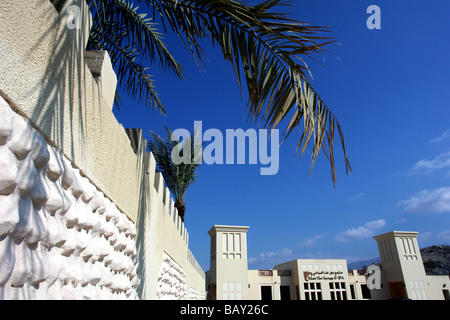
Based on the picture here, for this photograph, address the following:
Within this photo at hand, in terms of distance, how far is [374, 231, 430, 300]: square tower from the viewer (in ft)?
96.5

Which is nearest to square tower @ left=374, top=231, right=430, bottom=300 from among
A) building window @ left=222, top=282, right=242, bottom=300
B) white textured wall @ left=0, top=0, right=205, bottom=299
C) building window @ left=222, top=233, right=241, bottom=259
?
building window @ left=222, top=233, right=241, bottom=259

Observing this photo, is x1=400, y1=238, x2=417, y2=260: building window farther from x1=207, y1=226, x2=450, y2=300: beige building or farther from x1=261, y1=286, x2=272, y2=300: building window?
x1=261, y1=286, x2=272, y2=300: building window

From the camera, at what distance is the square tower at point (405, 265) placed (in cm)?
2941

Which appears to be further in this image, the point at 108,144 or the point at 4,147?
the point at 108,144

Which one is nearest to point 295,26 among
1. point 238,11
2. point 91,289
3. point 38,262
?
point 238,11

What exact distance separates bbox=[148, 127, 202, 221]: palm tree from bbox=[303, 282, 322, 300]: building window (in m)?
19.0

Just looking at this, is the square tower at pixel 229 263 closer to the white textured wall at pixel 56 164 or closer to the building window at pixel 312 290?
the building window at pixel 312 290

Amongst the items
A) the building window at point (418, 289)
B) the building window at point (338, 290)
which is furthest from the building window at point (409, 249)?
the building window at point (338, 290)

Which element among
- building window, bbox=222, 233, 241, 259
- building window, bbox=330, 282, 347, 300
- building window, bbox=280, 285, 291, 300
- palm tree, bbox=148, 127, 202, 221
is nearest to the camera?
palm tree, bbox=148, 127, 202, 221

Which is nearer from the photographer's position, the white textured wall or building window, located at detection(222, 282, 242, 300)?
the white textured wall

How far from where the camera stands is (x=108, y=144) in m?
3.13

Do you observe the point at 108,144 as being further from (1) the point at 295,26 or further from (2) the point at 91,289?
(1) the point at 295,26

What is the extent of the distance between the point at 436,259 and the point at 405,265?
33.2 m
